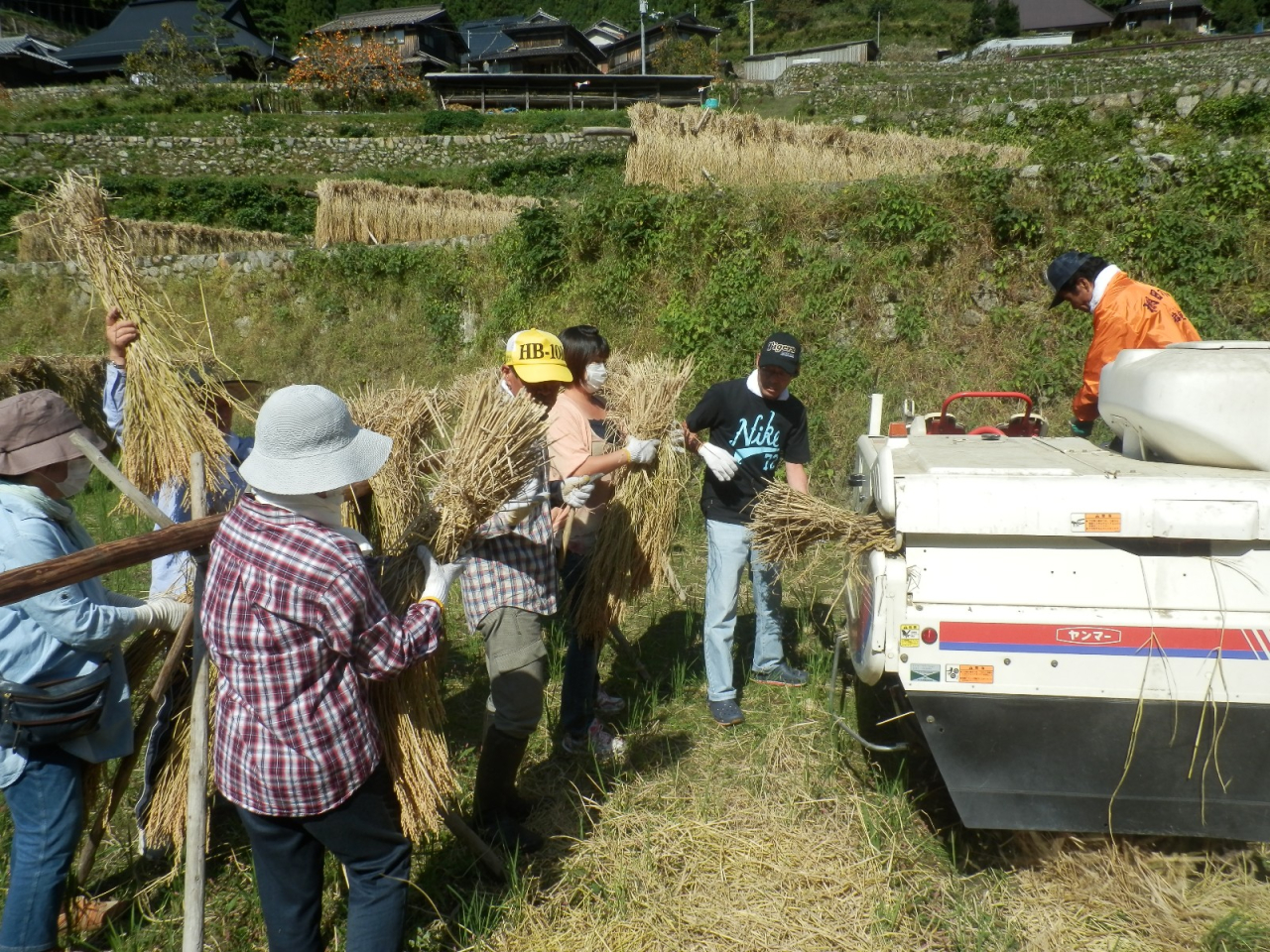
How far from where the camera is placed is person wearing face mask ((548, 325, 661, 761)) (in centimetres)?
330

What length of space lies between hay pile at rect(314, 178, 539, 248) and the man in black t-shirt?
10891 millimetres

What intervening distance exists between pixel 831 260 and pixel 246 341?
28.5 ft

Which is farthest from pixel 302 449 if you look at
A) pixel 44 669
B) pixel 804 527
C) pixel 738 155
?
pixel 738 155

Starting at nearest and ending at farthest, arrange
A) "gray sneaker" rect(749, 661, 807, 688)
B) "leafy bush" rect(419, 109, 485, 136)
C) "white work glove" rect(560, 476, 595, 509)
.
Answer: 1. "white work glove" rect(560, 476, 595, 509)
2. "gray sneaker" rect(749, 661, 807, 688)
3. "leafy bush" rect(419, 109, 485, 136)

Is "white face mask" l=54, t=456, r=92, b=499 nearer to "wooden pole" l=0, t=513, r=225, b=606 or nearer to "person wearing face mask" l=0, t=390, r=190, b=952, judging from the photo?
"person wearing face mask" l=0, t=390, r=190, b=952

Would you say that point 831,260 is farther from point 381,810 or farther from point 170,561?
point 381,810

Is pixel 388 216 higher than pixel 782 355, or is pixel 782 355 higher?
pixel 388 216

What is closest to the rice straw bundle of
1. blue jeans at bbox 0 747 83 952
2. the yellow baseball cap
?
the yellow baseball cap

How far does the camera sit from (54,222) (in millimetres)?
2756

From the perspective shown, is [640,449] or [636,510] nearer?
[640,449]

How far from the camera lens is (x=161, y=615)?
2428 millimetres

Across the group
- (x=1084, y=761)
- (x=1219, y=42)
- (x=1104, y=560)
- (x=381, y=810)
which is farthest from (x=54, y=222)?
(x=1219, y=42)

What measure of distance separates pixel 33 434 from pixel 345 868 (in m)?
1.41

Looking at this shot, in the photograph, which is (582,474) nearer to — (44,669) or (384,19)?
(44,669)
